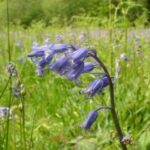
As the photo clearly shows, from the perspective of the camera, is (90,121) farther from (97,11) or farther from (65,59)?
(97,11)

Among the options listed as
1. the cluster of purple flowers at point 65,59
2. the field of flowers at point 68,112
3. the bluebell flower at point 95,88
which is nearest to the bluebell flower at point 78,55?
the cluster of purple flowers at point 65,59

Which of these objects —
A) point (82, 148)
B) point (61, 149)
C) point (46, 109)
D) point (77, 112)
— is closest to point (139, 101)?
point (77, 112)

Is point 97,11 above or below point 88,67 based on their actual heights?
below

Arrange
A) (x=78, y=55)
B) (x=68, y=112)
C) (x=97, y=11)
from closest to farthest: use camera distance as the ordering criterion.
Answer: (x=78, y=55)
(x=68, y=112)
(x=97, y=11)

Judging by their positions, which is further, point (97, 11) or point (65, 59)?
point (97, 11)

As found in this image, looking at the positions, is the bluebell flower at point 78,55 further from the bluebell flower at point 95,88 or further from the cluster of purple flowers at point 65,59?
the bluebell flower at point 95,88

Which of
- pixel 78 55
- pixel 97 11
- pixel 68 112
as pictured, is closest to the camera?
pixel 78 55

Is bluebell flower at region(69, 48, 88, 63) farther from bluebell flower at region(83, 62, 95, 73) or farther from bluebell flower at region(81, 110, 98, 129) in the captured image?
bluebell flower at region(81, 110, 98, 129)

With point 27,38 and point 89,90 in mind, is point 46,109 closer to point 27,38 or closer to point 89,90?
point 89,90

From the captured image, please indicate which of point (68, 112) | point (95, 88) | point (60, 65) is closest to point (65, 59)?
point (60, 65)

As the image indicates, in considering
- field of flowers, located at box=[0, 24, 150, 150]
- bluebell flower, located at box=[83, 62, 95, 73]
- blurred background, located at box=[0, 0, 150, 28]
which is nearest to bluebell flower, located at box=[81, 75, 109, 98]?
bluebell flower, located at box=[83, 62, 95, 73]
